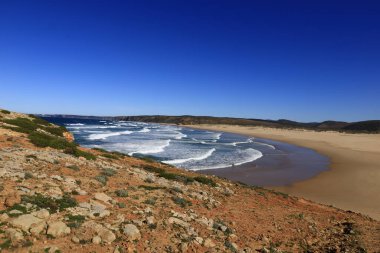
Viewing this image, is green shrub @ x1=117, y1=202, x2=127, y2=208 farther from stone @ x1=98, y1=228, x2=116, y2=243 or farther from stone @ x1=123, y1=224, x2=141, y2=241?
stone @ x1=98, y1=228, x2=116, y2=243

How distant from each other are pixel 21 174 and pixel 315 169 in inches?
1086

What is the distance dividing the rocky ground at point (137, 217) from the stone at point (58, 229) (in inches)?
0.9

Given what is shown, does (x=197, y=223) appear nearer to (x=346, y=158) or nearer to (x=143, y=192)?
(x=143, y=192)

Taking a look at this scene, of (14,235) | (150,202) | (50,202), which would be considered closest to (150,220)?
(150,202)

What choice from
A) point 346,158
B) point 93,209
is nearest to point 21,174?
point 93,209

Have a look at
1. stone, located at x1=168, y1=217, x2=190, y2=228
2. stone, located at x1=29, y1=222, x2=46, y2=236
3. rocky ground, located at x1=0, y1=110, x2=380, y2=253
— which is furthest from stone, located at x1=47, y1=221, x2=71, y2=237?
stone, located at x1=168, y1=217, x2=190, y2=228

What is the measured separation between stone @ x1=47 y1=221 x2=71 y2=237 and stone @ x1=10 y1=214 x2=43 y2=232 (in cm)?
37

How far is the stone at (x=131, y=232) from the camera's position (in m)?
7.34

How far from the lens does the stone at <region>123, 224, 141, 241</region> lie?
289 inches

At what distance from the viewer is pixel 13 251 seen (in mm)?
5887

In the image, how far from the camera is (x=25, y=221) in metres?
6.84

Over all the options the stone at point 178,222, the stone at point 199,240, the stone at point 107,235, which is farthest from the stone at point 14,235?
the stone at point 199,240

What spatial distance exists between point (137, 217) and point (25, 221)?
2839 mm

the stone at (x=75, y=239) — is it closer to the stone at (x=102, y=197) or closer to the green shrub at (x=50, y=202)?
Result: the green shrub at (x=50, y=202)
